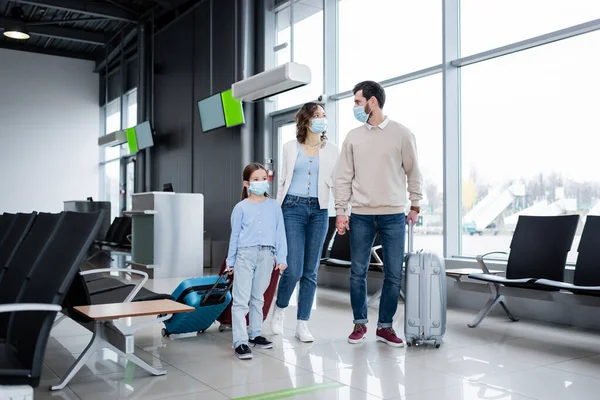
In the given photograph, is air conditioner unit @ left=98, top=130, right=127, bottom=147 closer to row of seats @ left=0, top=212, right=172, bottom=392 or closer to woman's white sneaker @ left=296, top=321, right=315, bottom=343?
woman's white sneaker @ left=296, top=321, right=315, bottom=343

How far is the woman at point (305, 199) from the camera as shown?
3.60m

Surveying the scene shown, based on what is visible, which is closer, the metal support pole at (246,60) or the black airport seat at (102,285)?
the black airport seat at (102,285)

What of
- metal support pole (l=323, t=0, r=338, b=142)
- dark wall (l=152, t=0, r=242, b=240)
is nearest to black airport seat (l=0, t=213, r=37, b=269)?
metal support pole (l=323, t=0, r=338, b=142)

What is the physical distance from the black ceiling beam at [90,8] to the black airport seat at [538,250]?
372 inches

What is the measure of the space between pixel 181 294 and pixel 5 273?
128 centimetres

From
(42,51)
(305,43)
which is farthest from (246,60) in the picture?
(42,51)

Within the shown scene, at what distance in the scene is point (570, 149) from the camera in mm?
4875

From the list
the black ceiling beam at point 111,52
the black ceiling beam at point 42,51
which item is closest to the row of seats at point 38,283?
the black ceiling beam at point 111,52

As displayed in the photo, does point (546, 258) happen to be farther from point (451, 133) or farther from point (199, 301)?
point (199, 301)

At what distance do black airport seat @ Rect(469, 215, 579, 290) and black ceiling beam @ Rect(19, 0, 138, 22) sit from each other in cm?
945

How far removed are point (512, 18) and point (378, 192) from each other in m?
2.89

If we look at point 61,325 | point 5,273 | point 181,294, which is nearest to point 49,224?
point 5,273

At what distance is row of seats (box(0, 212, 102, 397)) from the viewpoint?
1.70 m

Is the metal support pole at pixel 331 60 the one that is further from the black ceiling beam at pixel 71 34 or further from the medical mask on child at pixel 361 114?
the black ceiling beam at pixel 71 34
